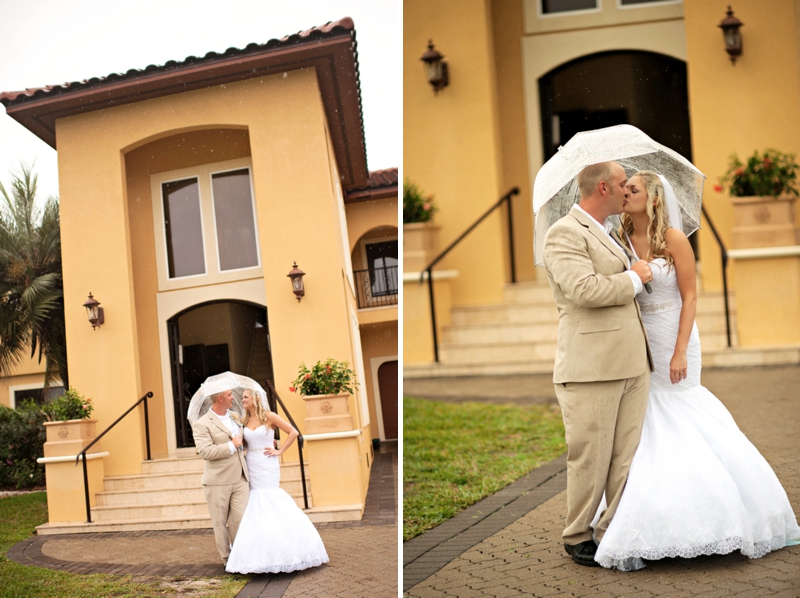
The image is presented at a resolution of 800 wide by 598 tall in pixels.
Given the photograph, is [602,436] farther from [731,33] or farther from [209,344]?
[731,33]

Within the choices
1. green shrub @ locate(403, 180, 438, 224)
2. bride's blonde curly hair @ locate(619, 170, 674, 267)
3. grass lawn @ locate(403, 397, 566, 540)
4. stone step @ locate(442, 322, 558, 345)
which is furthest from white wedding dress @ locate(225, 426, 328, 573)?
green shrub @ locate(403, 180, 438, 224)

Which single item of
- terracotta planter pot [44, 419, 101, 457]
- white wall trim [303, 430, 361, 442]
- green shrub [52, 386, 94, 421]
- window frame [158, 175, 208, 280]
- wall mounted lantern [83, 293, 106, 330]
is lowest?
white wall trim [303, 430, 361, 442]

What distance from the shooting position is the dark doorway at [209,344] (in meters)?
3.38

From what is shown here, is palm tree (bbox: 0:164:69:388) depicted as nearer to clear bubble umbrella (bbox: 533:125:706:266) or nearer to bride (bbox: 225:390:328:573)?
bride (bbox: 225:390:328:573)

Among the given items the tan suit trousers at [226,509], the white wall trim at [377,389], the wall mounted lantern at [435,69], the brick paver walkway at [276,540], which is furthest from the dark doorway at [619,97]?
the tan suit trousers at [226,509]

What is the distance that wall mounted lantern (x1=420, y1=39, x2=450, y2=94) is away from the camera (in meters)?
9.27

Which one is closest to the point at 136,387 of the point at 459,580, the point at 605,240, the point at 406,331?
the point at 459,580

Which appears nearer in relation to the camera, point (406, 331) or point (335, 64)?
point (335, 64)

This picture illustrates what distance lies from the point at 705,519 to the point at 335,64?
7.93 ft

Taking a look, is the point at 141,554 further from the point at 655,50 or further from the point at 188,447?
the point at 655,50

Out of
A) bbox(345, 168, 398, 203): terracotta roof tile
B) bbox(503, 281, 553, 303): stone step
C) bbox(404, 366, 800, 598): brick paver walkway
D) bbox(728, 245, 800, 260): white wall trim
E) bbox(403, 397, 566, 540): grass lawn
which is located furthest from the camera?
bbox(503, 281, 553, 303): stone step

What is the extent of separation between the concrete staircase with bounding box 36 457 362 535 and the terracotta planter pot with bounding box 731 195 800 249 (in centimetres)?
630

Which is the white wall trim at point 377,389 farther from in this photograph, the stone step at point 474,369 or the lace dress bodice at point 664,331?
the stone step at point 474,369

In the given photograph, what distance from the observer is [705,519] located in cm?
321
